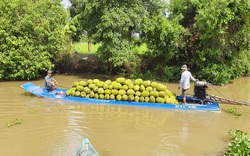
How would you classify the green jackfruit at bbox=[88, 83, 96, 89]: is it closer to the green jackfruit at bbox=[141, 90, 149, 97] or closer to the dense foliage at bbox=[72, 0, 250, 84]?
the green jackfruit at bbox=[141, 90, 149, 97]

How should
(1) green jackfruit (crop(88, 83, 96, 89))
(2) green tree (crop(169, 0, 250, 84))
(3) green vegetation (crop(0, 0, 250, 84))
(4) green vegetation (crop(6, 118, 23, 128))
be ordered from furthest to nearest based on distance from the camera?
(3) green vegetation (crop(0, 0, 250, 84)) → (2) green tree (crop(169, 0, 250, 84)) → (1) green jackfruit (crop(88, 83, 96, 89)) → (4) green vegetation (crop(6, 118, 23, 128))

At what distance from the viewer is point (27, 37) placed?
16.7 metres

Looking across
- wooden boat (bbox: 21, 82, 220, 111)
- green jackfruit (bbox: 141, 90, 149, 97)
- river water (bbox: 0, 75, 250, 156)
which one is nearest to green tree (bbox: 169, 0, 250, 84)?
river water (bbox: 0, 75, 250, 156)

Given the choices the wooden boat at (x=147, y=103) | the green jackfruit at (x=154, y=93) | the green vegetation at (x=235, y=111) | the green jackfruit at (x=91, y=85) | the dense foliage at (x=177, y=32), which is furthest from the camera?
the dense foliage at (x=177, y=32)

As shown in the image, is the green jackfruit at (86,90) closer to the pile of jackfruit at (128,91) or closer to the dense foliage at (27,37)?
the pile of jackfruit at (128,91)

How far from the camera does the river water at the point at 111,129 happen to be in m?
7.61

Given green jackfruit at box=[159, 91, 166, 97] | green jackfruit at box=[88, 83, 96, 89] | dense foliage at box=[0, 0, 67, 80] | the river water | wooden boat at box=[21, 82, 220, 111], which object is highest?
dense foliage at box=[0, 0, 67, 80]

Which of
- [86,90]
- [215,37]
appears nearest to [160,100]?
[86,90]

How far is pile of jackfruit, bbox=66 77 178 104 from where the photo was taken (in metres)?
11.3

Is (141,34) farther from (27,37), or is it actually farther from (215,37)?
(27,37)

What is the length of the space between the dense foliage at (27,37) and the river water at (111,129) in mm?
3767

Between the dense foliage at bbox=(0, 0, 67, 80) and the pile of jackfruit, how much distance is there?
5.93 m

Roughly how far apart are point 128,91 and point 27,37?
8761 millimetres

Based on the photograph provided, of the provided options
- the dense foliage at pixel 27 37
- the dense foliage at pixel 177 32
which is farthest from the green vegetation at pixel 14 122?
the dense foliage at pixel 177 32
